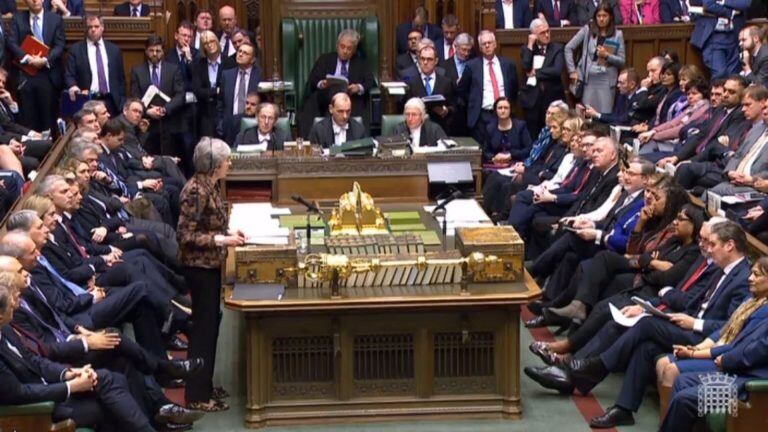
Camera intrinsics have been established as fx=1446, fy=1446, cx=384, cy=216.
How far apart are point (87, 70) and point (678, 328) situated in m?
7.50

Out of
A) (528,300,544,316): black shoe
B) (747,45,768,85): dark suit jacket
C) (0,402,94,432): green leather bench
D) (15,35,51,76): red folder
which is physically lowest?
(528,300,544,316): black shoe

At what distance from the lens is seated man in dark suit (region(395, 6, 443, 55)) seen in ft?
49.4

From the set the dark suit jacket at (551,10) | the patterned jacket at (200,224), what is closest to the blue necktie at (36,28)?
the dark suit jacket at (551,10)

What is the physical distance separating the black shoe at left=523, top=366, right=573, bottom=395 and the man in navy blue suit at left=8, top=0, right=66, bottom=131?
6888mm

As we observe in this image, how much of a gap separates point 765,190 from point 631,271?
1229 mm

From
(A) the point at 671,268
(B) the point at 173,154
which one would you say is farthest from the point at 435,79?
(A) the point at 671,268

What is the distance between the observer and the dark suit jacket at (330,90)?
1423 centimetres

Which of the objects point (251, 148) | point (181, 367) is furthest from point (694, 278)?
point (251, 148)

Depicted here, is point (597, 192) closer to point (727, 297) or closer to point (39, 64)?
point (727, 297)

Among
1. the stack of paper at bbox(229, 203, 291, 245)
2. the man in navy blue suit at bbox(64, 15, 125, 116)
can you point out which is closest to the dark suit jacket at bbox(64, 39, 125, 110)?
the man in navy blue suit at bbox(64, 15, 125, 116)

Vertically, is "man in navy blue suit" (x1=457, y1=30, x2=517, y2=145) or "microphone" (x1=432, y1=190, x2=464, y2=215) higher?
"man in navy blue suit" (x1=457, y1=30, x2=517, y2=145)

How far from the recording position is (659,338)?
324 inches

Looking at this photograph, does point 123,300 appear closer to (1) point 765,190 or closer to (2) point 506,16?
(1) point 765,190

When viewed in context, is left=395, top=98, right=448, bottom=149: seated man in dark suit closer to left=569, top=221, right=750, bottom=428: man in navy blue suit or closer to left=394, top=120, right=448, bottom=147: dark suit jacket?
left=394, top=120, right=448, bottom=147: dark suit jacket
